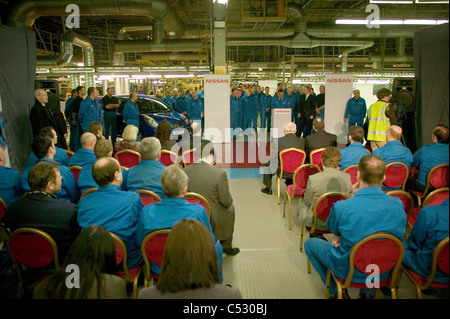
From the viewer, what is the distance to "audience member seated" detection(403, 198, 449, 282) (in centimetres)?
186

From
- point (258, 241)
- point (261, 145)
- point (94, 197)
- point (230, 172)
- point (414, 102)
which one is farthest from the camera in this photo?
point (261, 145)

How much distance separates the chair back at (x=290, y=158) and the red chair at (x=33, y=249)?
3158mm

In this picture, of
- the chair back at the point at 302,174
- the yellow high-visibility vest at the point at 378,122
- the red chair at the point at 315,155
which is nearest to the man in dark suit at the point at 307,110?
the yellow high-visibility vest at the point at 378,122

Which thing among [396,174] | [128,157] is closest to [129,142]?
[128,157]

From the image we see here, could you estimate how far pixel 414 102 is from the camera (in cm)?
605

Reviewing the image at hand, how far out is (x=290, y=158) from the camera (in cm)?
446

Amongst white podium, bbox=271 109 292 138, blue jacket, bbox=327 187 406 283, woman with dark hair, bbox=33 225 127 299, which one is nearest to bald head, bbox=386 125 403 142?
blue jacket, bbox=327 187 406 283

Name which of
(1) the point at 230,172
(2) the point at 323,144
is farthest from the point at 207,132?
(2) the point at 323,144

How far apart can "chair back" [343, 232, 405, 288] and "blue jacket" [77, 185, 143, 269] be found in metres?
1.48

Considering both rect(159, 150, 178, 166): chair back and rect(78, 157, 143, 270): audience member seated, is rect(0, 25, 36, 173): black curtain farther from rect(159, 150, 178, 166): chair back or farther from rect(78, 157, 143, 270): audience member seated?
rect(78, 157, 143, 270): audience member seated

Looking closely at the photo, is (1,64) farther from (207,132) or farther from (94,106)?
(207,132)

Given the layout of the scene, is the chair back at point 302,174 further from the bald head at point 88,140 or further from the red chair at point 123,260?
the bald head at point 88,140

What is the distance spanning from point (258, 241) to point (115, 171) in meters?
1.95

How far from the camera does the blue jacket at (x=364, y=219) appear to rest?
1.93 metres
